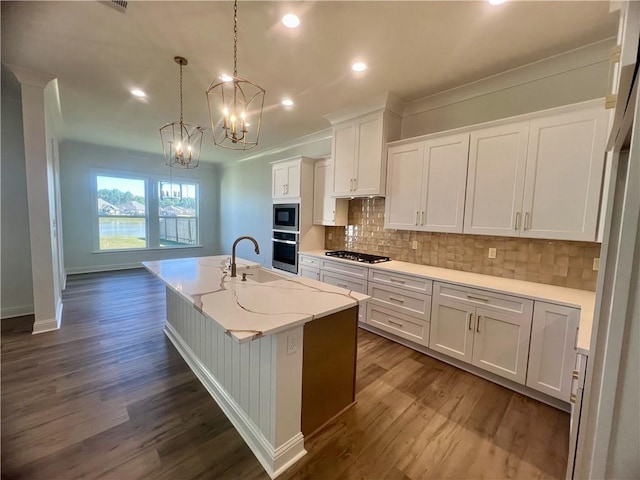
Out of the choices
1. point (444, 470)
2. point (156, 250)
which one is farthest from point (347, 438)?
point (156, 250)

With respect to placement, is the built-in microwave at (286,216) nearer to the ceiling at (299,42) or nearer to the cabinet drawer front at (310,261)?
the cabinet drawer front at (310,261)

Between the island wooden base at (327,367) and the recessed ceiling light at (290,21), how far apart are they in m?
2.05

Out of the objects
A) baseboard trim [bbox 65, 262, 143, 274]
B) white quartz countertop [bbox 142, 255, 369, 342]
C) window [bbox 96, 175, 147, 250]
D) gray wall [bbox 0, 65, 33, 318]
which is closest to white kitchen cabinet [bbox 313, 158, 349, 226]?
white quartz countertop [bbox 142, 255, 369, 342]

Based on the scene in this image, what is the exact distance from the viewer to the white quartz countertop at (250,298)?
4.38ft

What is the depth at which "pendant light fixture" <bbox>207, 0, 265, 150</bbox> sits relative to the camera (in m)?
1.70

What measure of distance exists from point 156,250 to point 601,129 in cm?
791

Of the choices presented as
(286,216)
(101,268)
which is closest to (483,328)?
(286,216)

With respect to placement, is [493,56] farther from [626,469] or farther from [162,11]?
[626,469]

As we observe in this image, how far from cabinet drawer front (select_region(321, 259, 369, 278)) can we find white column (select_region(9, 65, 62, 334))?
3.23m

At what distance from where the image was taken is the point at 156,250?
6.79 m

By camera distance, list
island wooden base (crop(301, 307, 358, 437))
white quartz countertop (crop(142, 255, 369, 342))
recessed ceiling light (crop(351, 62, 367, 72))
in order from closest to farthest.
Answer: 1. white quartz countertop (crop(142, 255, 369, 342))
2. island wooden base (crop(301, 307, 358, 437))
3. recessed ceiling light (crop(351, 62, 367, 72))

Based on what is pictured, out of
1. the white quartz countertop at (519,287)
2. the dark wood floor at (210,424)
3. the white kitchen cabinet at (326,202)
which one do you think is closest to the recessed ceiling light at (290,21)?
the white kitchen cabinet at (326,202)

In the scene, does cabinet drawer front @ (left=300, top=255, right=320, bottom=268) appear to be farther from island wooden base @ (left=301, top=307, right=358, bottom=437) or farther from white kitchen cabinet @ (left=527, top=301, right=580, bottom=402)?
white kitchen cabinet @ (left=527, top=301, right=580, bottom=402)

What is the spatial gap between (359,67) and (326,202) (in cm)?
188
